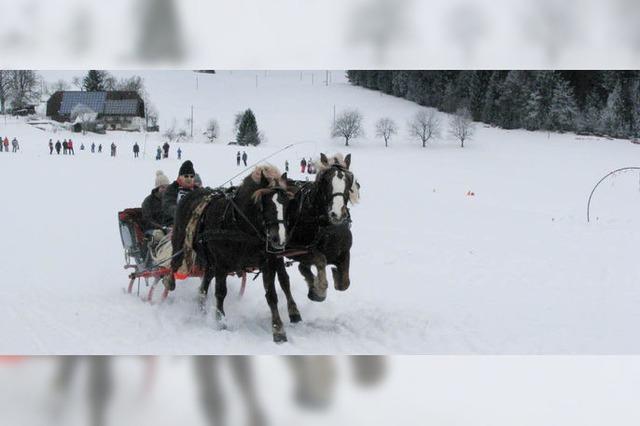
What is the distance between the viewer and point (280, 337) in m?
5.16

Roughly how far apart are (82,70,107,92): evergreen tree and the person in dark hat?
2.57 metres

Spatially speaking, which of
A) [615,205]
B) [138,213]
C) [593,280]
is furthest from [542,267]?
[138,213]


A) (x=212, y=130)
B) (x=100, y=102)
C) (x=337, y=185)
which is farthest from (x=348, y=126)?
(x=100, y=102)

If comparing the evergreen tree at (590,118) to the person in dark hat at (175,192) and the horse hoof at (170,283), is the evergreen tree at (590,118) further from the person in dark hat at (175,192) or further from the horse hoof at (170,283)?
the horse hoof at (170,283)

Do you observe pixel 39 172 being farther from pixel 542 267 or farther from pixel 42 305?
Answer: pixel 542 267

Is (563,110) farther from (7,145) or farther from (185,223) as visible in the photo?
(7,145)

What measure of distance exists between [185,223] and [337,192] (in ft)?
6.57

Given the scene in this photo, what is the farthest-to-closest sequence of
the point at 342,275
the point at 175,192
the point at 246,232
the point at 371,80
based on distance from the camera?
the point at 175,192, the point at 342,275, the point at 246,232, the point at 371,80

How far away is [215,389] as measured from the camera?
7.69 ft

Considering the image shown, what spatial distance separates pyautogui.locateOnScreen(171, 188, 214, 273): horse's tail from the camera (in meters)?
6.21

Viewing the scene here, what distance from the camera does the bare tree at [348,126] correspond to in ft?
16.7

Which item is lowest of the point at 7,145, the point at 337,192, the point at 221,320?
the point at 221,320

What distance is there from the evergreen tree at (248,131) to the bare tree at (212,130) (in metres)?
0.20

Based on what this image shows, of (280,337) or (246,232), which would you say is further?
(246,232)
